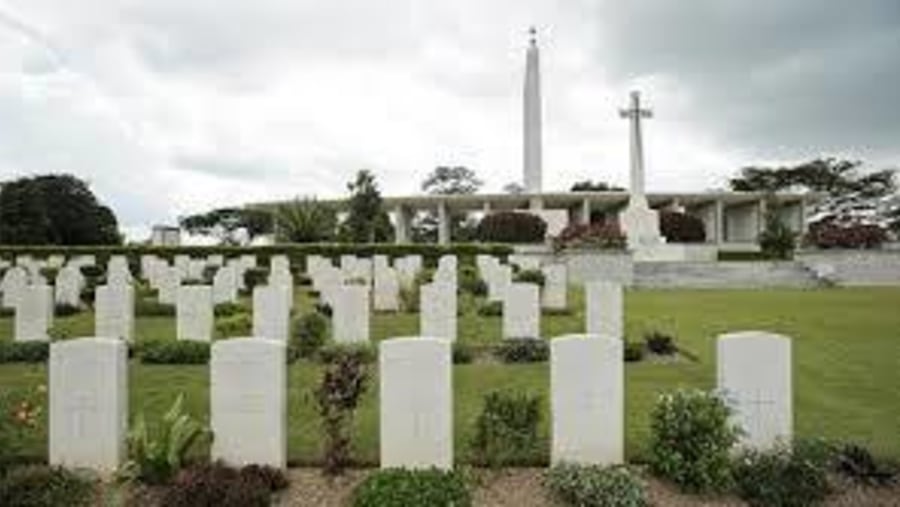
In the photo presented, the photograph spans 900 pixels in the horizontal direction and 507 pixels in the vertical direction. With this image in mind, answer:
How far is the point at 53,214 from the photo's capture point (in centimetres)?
5569

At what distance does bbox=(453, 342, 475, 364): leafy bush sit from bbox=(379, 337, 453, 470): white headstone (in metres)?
5.68

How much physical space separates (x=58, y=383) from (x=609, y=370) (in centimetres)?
451

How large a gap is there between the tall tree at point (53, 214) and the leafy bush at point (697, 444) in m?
46.7

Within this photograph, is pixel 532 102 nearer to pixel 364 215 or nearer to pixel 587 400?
pixel 364 215

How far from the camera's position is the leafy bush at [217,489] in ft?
27.8

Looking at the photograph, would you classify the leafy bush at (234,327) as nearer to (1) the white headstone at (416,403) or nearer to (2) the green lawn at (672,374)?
(2) the green lawn at (672,374)

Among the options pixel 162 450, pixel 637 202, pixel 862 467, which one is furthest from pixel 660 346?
pixel 637 202

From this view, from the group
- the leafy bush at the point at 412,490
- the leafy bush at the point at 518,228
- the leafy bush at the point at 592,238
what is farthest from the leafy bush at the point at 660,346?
the leafy bush at the point at 518,228

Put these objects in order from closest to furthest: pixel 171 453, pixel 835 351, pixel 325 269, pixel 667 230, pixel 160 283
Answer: pixel 171 453, pixel 835 351, pixel 160 283, pixel 325 269, pixel 667 230

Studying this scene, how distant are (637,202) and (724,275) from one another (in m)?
10.5

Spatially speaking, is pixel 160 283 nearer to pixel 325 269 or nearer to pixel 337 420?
pixel 325 269

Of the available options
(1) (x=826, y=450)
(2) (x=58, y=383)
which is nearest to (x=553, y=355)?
(1) (x=826, y=450)

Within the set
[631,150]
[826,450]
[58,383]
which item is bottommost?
[826,450]

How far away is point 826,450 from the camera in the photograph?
9500 millimetres
